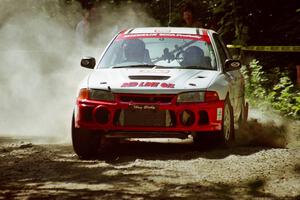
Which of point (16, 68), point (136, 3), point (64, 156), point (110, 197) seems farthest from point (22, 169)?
point (136, 3)

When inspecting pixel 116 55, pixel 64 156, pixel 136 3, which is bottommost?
pixel 64 156

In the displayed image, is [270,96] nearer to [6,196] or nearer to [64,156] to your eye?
[64,156]

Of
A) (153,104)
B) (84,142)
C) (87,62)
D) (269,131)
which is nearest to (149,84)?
(153,104)

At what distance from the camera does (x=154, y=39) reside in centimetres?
1050

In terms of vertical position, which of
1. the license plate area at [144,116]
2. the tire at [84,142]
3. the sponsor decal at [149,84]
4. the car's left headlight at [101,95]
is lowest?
the tire at [84,142]

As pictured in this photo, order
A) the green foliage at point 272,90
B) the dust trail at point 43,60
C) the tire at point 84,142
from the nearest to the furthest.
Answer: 1. the tire at point 84,142
2. the dust trail at point 43,60
3. the green foliage at point 272,90

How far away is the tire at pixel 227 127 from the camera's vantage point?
934 cm

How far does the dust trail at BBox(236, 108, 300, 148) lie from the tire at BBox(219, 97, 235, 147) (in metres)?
0.31

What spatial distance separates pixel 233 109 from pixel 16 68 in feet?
43.6

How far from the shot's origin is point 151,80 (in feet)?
29.9

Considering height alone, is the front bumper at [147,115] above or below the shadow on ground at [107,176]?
above

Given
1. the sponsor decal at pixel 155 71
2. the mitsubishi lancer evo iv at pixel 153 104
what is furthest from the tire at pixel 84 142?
the sponsor decal at pixel 155 71

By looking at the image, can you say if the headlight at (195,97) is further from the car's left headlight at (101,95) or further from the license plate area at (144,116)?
the car's left headlight at (101,95)

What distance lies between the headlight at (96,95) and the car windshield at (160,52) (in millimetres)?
998
